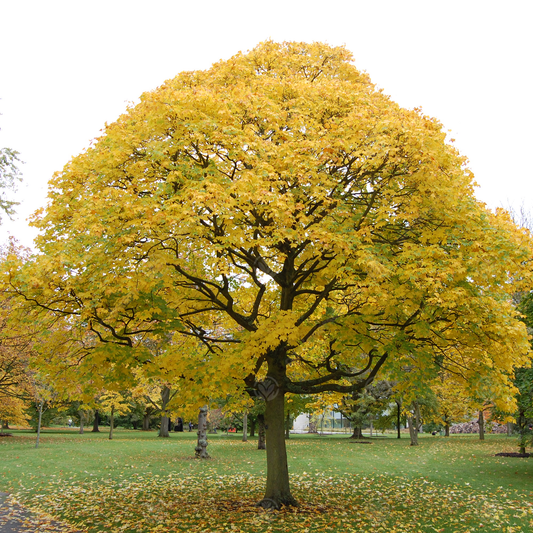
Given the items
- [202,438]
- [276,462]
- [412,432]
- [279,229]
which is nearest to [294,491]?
[276,462]

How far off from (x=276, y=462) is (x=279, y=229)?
239 inches

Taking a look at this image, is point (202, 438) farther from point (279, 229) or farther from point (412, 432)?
point (412, 432)

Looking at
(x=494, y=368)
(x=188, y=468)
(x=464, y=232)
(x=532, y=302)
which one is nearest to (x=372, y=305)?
(x=464, y=232)

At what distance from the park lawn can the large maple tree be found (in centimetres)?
166

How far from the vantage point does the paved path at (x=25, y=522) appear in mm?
9141

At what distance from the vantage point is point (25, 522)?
9.73 meters

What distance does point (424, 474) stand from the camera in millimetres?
17016

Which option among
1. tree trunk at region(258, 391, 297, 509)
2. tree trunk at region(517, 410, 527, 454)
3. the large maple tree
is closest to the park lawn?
tree trunk at region(258, 391, 297, 509)

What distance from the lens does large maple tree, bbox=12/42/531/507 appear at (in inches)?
338

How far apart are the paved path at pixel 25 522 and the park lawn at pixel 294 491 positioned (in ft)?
1.34

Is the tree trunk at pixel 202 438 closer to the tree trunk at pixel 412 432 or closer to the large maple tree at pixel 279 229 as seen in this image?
the large maple tree at pixel 279 229

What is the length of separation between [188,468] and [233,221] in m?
14.2

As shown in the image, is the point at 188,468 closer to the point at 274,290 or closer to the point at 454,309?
Result: the point at 274,290

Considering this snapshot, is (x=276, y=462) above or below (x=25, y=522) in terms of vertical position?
above
